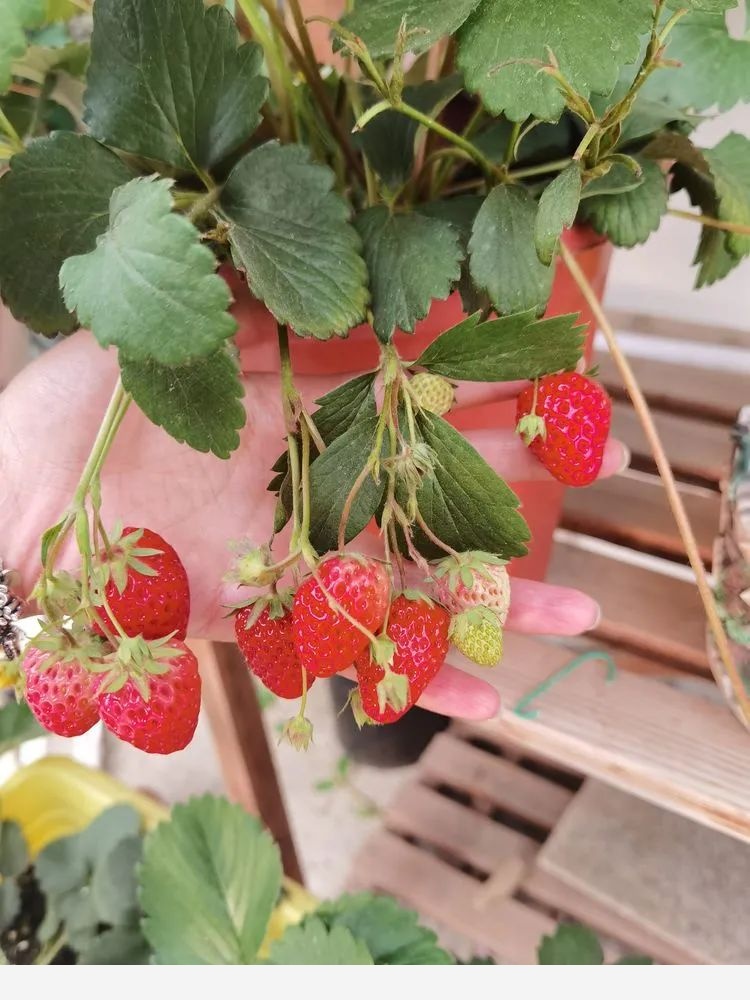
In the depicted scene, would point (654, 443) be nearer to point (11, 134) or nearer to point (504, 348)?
point (504, 348)

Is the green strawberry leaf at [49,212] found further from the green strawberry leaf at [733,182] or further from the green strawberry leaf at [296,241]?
the green strawberry leaf at [733,182]

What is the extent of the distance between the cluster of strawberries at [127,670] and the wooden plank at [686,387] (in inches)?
21.8

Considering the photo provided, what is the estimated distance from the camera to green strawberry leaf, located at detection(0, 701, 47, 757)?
3.12 ft

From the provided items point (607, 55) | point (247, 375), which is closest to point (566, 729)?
point (247, 375)

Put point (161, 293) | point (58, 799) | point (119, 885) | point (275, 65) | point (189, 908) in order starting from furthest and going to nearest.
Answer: point (58, 799) → point (119, 885) → point (189, 908) → point (275, 65) → point (161, 293)

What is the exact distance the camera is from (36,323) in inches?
17.4

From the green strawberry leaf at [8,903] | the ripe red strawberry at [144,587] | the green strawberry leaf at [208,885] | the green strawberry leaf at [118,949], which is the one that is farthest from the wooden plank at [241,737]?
the ripe red strawberry at [144,587]

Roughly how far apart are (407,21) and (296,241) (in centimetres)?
11

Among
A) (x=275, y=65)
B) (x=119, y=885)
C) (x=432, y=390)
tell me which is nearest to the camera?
(x=432, y=390)

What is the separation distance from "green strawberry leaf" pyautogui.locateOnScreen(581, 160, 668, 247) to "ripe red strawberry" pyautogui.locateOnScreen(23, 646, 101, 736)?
390mm

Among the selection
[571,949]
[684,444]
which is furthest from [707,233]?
[571,949]

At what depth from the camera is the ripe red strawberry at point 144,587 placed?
1.25 ft

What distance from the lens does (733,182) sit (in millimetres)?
492
